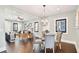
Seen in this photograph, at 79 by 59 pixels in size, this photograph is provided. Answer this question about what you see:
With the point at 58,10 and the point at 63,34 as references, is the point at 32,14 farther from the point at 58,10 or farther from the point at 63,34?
the point at 63,34

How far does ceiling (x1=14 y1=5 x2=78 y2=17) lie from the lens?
88.8 inches

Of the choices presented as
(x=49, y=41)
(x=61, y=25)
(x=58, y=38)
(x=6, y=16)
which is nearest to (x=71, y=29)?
(x=61, y=25)

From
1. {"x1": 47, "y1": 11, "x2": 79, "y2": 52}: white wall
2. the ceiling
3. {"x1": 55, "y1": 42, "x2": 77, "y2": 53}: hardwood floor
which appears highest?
the ceiling

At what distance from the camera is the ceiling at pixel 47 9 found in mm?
2256

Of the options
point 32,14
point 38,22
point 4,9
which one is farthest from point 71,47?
point 4,9

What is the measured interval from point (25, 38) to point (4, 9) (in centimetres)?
78

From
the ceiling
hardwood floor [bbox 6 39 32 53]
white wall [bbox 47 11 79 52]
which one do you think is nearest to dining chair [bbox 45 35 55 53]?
white wall [bbox 47 11 79 52]

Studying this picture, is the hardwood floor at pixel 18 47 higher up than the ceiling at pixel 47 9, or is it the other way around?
the ceiling at pixel 47 9

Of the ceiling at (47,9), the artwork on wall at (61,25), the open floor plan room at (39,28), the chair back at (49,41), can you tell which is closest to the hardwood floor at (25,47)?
the open floor plan room at (39,28)

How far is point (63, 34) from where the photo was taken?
2.30 meters

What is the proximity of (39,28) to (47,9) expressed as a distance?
1.51ft

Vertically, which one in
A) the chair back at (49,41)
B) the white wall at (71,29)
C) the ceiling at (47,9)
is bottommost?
the chair back at (49,41)

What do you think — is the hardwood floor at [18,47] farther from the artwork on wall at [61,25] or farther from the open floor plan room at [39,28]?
the artwork on wall at [61,25]

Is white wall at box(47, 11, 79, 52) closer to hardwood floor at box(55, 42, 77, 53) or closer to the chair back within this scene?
hardwood floor at box(55, 42, 77, 53)
